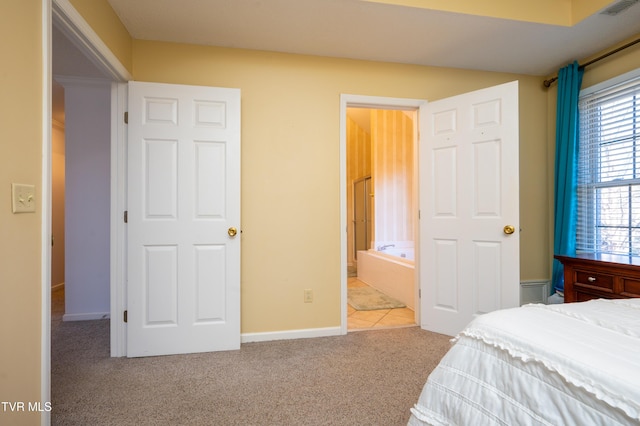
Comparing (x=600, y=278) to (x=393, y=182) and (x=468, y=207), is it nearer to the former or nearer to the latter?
(x=468, y=207)

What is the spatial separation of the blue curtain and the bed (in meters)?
1.85

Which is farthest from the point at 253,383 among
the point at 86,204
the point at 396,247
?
the point at 396,247

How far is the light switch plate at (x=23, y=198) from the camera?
1156mm

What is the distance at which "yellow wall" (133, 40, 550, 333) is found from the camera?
247 centimetres

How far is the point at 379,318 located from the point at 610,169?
2.32 meters

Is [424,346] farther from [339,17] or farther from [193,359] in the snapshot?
[339,17]

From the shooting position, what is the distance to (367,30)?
2254 millimetres

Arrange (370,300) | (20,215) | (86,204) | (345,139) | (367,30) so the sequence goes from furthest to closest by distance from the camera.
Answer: (370,300) → (86,204) → (345,139) → (367,30) → (20,215)

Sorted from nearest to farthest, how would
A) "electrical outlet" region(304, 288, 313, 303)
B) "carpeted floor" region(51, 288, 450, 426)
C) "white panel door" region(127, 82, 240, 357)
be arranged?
1. "carpeted floor" region(51, 288, 450, 426)
2. "white panel door" region(127, 82, 240, 357)
3. "electrical outlet" region(304, 288, 313, 303)

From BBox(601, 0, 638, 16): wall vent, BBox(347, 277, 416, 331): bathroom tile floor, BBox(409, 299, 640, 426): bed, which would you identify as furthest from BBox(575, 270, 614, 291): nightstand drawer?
BBox(601, 0, 638, 16): wall vent

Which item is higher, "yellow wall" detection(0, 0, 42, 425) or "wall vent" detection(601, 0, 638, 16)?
"wall vent" detection(601, 0, 638, 16)

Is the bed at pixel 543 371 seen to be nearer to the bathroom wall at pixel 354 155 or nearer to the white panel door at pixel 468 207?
the white panel door at pixel 468 207

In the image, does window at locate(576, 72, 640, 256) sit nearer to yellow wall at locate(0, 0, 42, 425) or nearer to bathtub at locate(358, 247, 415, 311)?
bathtub at locate(358, 247, 415, 311)

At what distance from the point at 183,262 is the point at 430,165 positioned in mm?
2177
